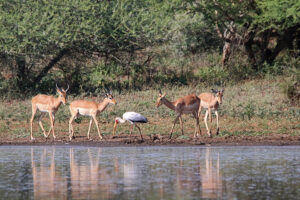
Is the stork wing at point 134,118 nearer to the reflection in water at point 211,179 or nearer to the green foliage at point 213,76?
the reflection in water at point 211,179

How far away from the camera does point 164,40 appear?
22797mm

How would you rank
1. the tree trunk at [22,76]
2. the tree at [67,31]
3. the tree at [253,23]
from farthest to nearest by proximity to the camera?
the tree trunk at [22,76]
the tree at [253,23]
the tree at [67,31]

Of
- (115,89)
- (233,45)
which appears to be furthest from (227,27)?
(115,89)

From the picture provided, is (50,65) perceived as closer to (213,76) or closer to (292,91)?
(213,76)

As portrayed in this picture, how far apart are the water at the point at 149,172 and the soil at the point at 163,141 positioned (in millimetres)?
522

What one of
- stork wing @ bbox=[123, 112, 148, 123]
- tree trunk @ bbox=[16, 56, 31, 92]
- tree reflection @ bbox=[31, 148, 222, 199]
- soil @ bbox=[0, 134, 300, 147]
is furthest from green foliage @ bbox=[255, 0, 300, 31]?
tree reflection @ bbox=[31, 148, 222, 199]

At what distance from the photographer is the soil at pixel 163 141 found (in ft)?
49.0

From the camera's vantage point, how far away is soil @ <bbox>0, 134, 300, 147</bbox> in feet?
49.0

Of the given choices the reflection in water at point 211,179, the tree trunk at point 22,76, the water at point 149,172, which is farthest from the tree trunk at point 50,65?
the reflection in water at point 211,179

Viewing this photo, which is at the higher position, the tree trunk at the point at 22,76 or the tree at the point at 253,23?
the tree at the point at 253,23

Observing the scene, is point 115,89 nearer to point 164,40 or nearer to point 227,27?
point 164,40

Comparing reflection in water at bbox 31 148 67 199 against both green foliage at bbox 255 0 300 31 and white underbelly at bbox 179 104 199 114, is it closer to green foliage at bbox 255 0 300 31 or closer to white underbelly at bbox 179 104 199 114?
white underbelly at bbox 179 104 199 114

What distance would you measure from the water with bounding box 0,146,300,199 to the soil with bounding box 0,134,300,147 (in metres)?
0.52

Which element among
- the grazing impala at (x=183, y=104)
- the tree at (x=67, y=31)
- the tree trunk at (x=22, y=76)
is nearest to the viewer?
the grazing impala at (x=183, y=104)
